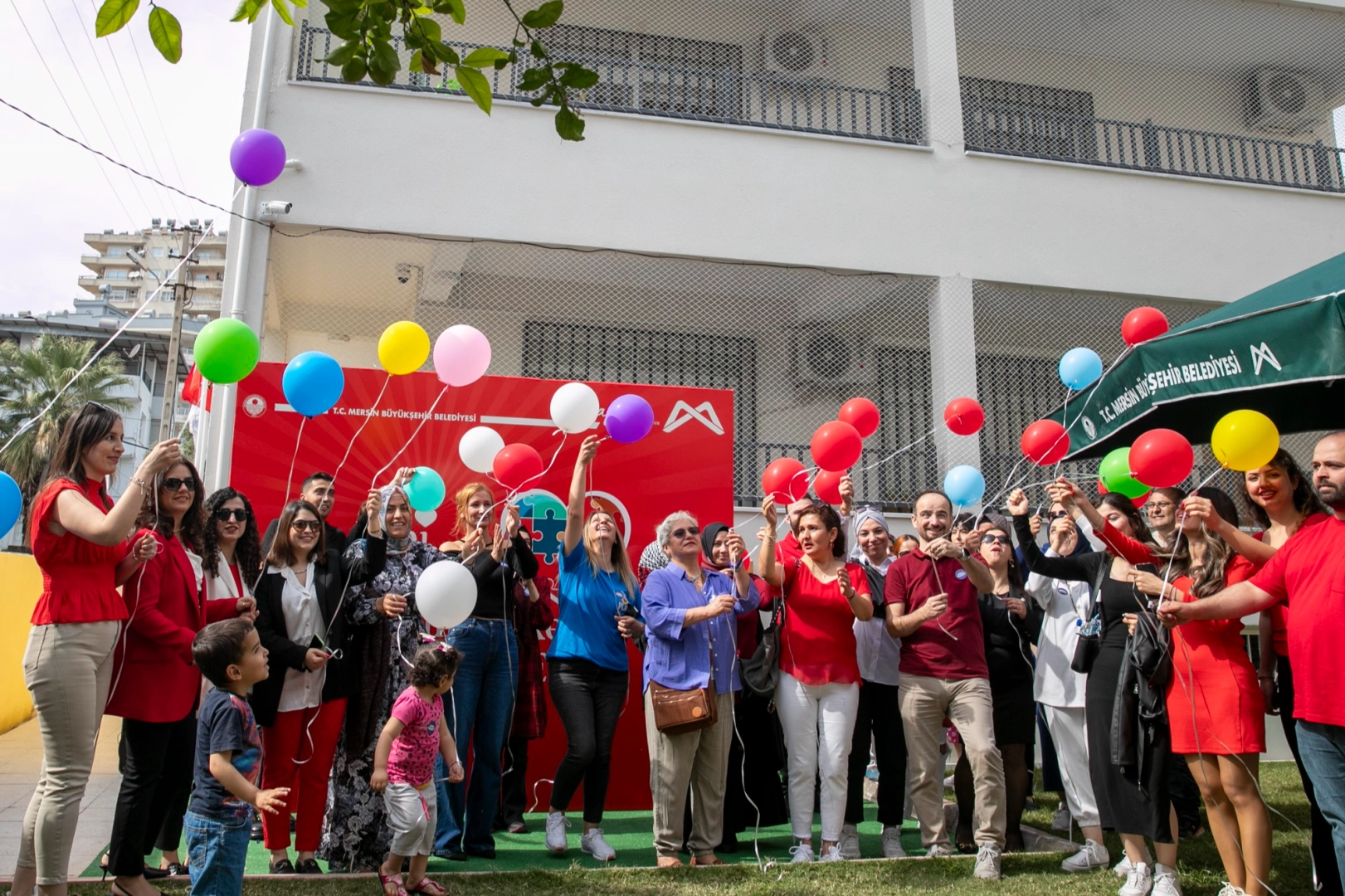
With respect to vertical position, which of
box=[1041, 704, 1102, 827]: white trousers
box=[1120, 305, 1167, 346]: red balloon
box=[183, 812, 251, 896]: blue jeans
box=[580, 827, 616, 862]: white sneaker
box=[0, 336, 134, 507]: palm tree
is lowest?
box=[580, 827, 616, 862]: white sneaker

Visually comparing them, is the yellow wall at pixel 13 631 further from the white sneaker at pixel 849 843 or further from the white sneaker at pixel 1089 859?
the white sneaker at pixel 1089 859

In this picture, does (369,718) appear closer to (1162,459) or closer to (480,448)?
(480,448)

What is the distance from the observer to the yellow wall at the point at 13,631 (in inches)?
368

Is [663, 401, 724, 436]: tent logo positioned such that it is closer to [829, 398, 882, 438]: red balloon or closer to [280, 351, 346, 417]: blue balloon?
[829, 398, 882, 438]: red balloon

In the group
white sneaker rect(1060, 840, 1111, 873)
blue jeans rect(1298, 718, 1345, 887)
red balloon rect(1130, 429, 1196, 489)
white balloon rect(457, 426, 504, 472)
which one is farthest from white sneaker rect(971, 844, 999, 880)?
white balloon rect(457, 426, 504, 472)

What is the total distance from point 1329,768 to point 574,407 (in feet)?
11.6

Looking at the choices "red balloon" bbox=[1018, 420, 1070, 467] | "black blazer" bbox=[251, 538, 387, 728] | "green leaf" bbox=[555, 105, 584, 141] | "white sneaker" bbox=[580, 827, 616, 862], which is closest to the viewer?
"green leaf" bbox=[555, 105, 584, 141]

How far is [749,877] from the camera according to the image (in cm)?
440

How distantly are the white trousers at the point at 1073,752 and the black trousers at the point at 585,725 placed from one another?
2222 mm

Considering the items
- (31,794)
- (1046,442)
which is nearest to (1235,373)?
(1046,442)

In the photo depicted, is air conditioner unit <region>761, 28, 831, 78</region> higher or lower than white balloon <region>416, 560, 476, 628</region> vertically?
higher

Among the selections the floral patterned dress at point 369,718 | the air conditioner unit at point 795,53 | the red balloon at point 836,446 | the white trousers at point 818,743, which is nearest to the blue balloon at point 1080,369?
the red balloon at point 836,446

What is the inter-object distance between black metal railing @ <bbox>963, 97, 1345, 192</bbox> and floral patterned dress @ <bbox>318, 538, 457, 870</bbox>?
7.65 metres

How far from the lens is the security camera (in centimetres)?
832
